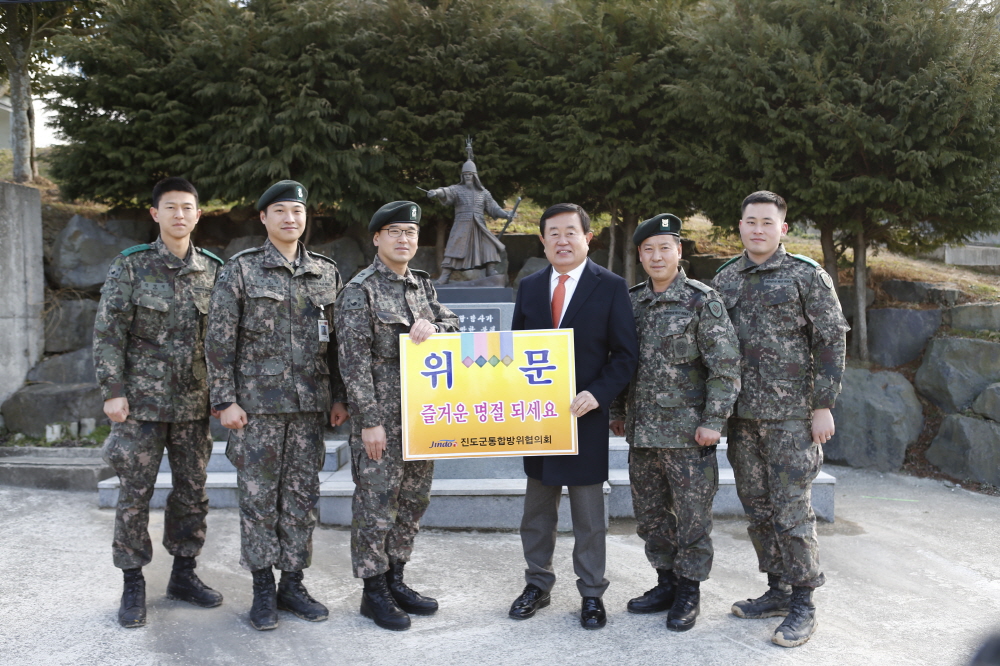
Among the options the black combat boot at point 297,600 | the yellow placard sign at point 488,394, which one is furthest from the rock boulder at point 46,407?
the yellow placard sign at point 488,394

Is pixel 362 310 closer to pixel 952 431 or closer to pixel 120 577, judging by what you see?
pixel 120 577

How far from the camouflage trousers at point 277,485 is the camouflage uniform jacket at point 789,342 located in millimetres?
2030

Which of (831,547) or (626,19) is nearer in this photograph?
(831,547)

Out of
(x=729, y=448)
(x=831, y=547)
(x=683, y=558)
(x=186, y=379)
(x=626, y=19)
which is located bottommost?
(x=831, y=547)

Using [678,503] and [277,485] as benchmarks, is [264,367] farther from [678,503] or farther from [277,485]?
[678,503]

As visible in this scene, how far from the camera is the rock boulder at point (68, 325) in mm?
8953

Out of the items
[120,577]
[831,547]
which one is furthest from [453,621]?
[831,547]

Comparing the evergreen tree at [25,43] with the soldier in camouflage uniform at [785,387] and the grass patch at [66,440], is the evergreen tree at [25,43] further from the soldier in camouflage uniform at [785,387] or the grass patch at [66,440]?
the soldier in camouflage uniform at [785,387]

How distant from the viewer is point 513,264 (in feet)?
34.2

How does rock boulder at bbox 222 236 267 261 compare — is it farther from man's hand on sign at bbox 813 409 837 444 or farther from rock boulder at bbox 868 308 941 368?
man's hand on sign at bbox 813 409 837 444

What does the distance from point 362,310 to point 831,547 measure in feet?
11.0

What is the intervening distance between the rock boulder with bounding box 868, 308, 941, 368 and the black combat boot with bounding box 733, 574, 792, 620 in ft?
17.5

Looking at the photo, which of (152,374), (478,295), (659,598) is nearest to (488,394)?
(659,598)

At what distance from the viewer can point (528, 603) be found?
11.1 ft
